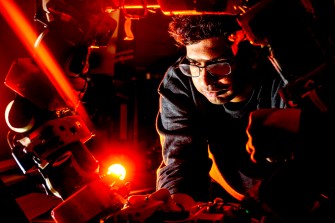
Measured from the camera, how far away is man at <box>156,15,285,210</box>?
9.02 ft

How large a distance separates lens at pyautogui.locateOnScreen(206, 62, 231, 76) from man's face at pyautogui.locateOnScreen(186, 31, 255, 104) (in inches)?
0.7

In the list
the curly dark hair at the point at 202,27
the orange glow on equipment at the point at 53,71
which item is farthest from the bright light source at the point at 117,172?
the curly dark hair at the point at 202,27

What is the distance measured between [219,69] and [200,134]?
2.28ft

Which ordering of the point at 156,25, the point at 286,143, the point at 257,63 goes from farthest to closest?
the point at 156,25, the point at 257,63, the point at 286,143

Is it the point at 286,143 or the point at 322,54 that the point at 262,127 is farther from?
the point at 322,54

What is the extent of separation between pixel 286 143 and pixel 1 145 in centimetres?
349

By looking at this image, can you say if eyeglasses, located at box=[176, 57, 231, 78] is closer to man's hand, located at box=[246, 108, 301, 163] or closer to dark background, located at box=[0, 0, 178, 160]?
man's hand, located at box=[246, 108, 301, 163]

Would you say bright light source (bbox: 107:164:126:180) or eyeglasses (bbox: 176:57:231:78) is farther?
eyeglasses (bbox: 176:57:231:78)

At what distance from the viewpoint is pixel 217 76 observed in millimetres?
2799

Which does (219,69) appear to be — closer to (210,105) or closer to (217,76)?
(217,76)

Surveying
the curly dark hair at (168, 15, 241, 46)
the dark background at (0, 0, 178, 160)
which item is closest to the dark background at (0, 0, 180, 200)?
the dark background at (0, 0, 178, 160)

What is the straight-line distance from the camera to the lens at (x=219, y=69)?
2758 millimetres

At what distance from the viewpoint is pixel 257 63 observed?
288cm

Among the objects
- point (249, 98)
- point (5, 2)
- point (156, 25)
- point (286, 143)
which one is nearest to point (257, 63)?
point (249, 98)
